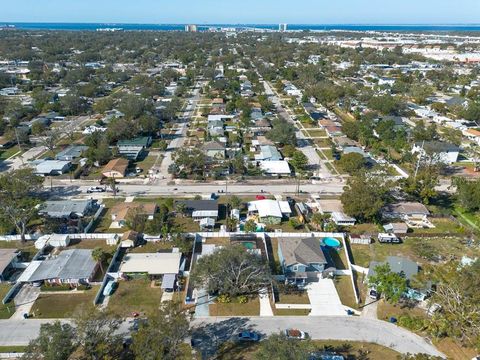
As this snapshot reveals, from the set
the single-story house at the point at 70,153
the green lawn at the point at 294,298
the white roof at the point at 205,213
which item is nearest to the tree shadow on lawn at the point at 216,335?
the green lawn at the point at 294,298

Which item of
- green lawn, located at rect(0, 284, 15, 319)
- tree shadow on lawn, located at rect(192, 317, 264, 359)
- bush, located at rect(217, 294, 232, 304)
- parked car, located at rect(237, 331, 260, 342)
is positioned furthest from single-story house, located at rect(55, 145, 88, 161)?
parked car, located at rect(237, 331, 260, 342)

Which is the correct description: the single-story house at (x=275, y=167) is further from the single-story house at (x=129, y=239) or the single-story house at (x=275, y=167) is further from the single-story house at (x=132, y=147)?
the single-story house at (x=129, y=239)

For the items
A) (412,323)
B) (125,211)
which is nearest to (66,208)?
(125,211)

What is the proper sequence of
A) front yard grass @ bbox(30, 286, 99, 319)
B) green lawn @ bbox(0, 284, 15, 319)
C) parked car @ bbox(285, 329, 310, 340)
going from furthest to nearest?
front yard grass @ bbox(30, 286, 99, 319), green lawn @ bbox(0, 284, 15, 319), parked car @ bbox(285, 329, 310, 340)

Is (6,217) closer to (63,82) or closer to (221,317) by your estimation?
(221,317)

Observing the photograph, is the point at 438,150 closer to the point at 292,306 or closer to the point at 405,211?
the point at 405,211

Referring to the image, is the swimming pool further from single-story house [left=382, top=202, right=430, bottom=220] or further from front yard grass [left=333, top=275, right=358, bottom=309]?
single-story house [left=382, top=202, right=430, bottom=220]

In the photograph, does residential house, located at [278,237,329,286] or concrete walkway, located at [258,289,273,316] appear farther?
residential house, located at [278,237,329,286]
